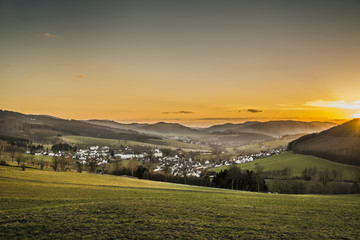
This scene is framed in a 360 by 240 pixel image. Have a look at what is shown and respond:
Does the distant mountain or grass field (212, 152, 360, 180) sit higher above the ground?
the distant mountain

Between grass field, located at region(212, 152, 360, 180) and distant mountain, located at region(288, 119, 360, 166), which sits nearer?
grass field, located at region(212, 152, 360, 180)

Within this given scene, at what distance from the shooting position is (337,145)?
13988 cm

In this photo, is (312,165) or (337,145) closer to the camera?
(312,165)

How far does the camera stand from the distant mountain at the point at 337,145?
12794 cm

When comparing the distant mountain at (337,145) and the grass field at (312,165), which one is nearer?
the grass field at (312,165)

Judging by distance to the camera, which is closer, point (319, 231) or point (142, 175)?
point (319, 231)

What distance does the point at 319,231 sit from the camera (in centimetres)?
1534

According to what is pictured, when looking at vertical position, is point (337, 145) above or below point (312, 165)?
above

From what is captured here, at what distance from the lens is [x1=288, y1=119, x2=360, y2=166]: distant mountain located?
127944 mm

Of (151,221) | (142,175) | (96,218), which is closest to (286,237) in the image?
(151,221)

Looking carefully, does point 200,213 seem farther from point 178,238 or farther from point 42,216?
point 42,216

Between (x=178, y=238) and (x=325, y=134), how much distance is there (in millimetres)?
196392

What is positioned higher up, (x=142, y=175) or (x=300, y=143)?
(x=300, y=143)

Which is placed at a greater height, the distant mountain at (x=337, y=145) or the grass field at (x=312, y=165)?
the distant mountain at (x=337, y=145)
